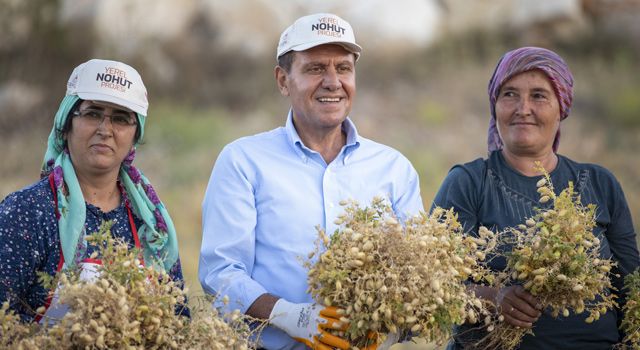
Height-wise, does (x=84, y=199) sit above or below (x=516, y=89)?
below

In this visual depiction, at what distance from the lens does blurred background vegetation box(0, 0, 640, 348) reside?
13.4 meters

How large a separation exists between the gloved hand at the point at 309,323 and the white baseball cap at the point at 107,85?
1.01 m

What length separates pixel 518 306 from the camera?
3.50m

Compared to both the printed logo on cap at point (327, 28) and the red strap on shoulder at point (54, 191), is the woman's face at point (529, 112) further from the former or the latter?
the red strap on shoulder at point (54, 191)

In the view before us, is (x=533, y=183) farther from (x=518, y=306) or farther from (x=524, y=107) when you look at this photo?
(x=518, y=306)

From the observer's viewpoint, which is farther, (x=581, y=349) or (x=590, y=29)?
(x=590, y=29)

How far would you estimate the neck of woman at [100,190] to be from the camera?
3566 mm

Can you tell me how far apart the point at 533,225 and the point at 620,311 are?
0.74 metres

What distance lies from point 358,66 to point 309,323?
1197 centimetres

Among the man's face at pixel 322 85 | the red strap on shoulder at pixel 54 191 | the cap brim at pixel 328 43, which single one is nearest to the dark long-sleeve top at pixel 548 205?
the man's face at pixel 322 85

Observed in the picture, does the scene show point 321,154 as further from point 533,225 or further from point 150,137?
point 150,137

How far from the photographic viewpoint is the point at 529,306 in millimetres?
3492

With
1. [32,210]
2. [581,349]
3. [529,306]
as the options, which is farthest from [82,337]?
[581,349]

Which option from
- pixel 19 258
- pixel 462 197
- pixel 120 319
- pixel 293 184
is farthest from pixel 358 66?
pixel 120 319
